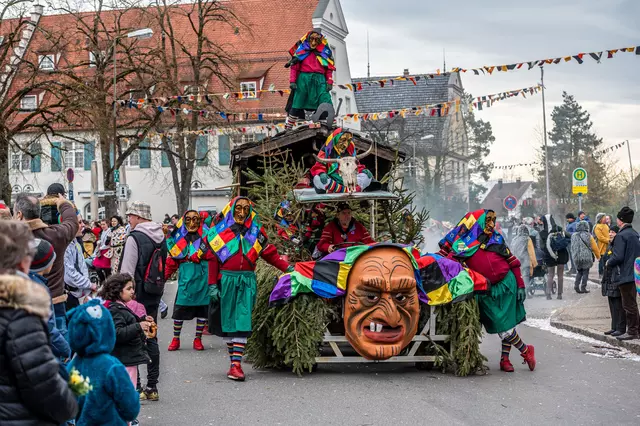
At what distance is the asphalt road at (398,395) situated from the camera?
319 inches

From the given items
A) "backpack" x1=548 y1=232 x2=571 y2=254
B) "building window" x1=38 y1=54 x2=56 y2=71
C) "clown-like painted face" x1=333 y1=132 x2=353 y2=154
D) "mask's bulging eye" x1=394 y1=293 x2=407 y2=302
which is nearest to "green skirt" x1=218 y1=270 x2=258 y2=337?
"mask's bulging eye" x1=394 y1=293 x2=407 y2=302

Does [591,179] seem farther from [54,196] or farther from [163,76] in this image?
[54,196]

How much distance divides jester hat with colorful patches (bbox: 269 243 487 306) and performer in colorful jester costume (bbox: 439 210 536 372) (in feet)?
1.00

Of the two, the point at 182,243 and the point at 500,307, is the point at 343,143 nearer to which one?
the point at 500,307

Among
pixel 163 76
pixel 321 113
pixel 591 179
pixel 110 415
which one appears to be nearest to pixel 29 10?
pixel 163 76

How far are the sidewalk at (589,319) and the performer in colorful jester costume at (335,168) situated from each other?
4.42 metres

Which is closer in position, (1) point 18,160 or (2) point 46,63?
(1) point 18,160

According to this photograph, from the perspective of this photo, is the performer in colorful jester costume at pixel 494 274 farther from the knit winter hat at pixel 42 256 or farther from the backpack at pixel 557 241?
the backpack at pixel 557 241

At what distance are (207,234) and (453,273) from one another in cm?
274

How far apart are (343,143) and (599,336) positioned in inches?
205

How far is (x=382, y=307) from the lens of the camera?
9.78 metres

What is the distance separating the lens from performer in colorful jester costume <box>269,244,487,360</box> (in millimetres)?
9789

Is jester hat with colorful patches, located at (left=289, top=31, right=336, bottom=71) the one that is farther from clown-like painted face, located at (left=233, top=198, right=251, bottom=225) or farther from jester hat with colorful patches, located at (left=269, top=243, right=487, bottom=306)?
jester hat with colorful patches, located at (left=269, top=243, right=487, bottom=306)

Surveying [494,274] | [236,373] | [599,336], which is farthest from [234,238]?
[599,336]
